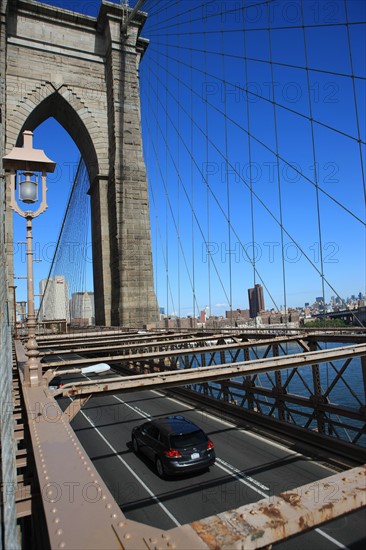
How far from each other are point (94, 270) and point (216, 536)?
2530 cm

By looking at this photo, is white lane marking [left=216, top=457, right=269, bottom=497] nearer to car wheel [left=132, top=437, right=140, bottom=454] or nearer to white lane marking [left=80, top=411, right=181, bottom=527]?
white lane marking [left=80, top=411, right=181, bottom=527]

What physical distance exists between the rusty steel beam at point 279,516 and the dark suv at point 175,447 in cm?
770

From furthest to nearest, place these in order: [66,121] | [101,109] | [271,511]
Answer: [66,121], [101,109], [271,511]

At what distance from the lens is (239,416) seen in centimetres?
1288

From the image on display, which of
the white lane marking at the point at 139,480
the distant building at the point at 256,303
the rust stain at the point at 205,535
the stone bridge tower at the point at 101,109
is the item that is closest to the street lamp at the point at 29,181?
the white lane marking at the point at 139,480

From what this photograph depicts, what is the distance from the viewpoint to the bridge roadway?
250 inches

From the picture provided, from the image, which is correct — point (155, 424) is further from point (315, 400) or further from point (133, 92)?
point (133, 92)

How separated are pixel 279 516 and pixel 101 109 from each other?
89.6ft

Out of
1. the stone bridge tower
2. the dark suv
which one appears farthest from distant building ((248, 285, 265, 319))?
the dark suv

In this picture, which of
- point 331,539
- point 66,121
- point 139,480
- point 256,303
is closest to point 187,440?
point 139,480

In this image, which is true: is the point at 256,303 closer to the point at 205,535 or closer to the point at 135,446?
the point at 135,446

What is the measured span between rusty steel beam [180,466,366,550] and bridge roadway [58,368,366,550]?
4562mm

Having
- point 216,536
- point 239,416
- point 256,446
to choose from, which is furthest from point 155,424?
point 216,536

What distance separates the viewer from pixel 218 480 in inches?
331
